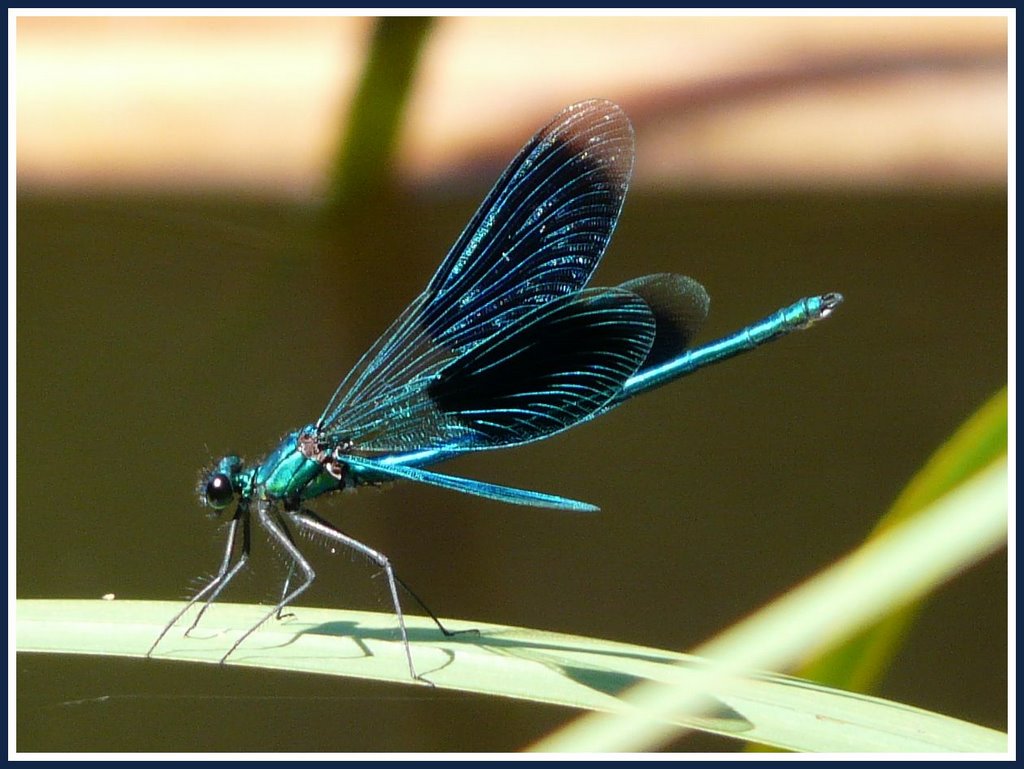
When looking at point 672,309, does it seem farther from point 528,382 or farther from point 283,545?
point 283,545

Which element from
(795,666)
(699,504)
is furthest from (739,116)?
(795,666)

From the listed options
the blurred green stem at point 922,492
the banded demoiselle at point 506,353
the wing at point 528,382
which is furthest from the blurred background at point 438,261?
the blurred green stem at point 922,492

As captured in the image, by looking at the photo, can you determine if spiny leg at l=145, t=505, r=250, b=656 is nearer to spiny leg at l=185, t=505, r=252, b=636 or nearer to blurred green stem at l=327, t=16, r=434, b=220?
spiny leg at l=185, t=505, r=252, b=636

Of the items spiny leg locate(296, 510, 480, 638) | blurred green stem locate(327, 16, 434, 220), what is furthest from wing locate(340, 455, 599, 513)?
blurred green stem locate(327, 16, 434, 220)

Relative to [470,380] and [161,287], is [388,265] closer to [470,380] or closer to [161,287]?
[161,287]

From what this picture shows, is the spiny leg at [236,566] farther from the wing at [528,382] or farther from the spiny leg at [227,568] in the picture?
the wing at [528,382]

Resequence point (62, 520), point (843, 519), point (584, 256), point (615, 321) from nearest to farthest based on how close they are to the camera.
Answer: point (615, 321), point (584, 256), point (62, 520), point (843, 519)
